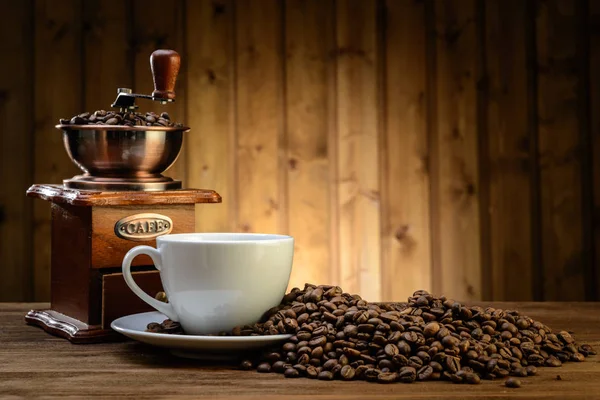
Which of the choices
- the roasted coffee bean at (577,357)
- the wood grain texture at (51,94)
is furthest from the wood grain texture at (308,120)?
the roasted coffee bean at (577,357)

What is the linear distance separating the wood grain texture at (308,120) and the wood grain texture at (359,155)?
0.05 metres

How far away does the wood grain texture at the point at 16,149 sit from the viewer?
2.35 metres

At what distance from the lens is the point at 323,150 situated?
2420 mm

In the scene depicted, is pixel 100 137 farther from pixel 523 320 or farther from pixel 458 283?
pixel 458 283

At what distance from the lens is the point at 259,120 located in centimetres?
241

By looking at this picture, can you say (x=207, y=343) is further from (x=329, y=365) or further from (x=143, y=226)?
(x=143, y=226)

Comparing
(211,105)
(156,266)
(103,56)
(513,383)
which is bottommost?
(513,383)

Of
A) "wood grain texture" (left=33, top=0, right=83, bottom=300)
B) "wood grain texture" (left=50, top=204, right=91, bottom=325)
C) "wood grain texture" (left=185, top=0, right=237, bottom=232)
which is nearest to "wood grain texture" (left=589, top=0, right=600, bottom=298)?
"wood grain texture" (left=185, top=0, right=237, bottom=232)

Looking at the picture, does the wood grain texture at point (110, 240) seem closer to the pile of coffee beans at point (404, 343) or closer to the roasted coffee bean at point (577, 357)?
the pile of coffee beans at point (404, 343)

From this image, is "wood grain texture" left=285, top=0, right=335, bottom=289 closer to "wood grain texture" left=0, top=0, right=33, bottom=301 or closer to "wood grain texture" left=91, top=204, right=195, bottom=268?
"wood grain texture" left=0, top=0, right=33, bottom=301

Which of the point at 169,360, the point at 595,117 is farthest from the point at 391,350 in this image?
the point at 595,117

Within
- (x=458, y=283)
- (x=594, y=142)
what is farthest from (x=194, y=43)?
(x=594, y=142)

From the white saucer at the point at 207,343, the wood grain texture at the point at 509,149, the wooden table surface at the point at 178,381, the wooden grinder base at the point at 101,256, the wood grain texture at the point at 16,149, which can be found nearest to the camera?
the wooden table surface at the point at 178,381

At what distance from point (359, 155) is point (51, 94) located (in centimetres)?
97
